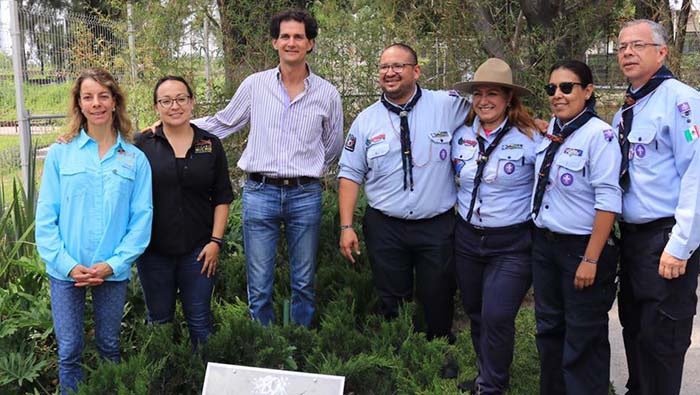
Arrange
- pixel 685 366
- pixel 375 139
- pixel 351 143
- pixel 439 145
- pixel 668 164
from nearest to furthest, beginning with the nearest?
pixel 668 164, pixel 439 145, pixel 375 139, pixel 351 143, pixel 685 366

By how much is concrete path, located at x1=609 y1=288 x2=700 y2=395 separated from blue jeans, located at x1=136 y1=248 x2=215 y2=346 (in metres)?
2.46

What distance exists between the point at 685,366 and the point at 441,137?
87.2 inches

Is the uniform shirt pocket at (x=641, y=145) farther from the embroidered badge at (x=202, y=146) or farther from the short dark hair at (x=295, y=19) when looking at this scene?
the embroidered badge at (x=202, y=146)

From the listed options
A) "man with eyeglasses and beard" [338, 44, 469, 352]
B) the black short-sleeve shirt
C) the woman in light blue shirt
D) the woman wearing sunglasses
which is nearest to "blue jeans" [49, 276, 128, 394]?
the woman in light blue shirt

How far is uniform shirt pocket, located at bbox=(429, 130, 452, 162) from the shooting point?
3.75m

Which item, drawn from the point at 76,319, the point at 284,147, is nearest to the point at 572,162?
the point at 284,147

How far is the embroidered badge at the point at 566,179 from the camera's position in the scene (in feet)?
10.2

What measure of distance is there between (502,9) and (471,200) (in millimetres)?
3347

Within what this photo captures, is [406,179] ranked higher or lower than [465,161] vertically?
lower

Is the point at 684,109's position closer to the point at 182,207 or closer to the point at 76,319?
the point at 182,207

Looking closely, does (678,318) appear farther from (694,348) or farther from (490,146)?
(694,348)

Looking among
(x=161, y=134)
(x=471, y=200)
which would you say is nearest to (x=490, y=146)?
(x=471, y=200)

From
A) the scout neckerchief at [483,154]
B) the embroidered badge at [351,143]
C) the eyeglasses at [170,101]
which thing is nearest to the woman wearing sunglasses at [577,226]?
the scout neckerchief at [483,154]

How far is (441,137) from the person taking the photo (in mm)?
3758
